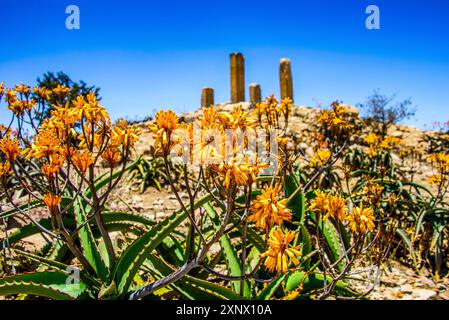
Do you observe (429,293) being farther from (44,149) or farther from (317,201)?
(44,149)

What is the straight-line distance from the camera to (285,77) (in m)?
21.9

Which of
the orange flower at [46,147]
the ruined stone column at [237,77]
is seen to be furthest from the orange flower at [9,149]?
the ruined stone column at [237,77]

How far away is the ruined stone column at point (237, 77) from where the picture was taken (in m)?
23.2

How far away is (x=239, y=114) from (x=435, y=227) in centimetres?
321

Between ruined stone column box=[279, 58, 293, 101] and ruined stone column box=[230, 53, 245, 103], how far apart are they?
277cm

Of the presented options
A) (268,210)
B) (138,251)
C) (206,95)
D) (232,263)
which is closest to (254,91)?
(206,95)

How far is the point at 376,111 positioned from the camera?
1833 cm

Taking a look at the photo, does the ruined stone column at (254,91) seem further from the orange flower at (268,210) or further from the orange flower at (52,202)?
the orange flower at (268,210)

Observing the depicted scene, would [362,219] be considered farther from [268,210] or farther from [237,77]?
[237,77]

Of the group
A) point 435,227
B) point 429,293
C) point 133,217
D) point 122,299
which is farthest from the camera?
point 435,227

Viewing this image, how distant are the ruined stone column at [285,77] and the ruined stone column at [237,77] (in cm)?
277

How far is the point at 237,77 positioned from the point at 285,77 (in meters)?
3.37
